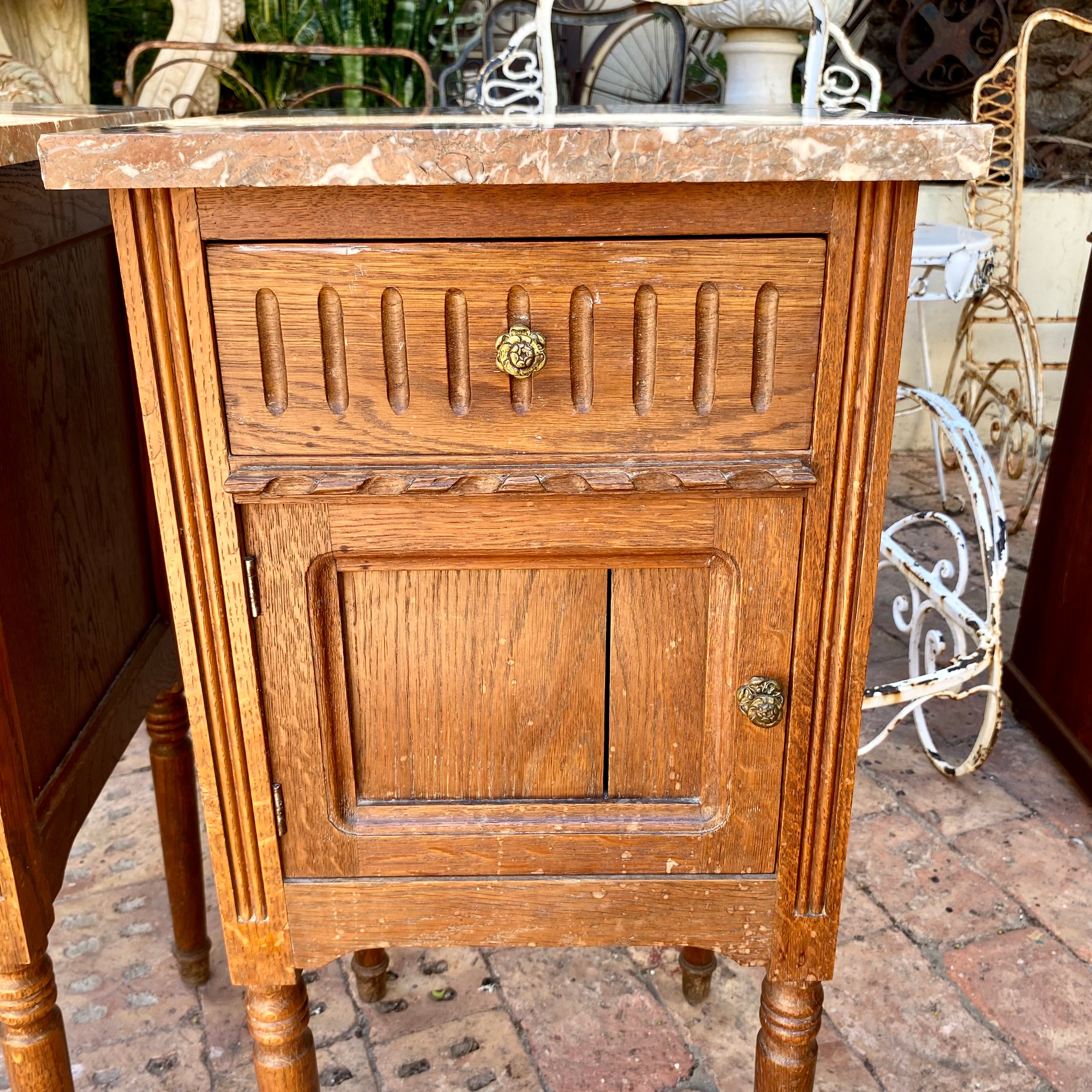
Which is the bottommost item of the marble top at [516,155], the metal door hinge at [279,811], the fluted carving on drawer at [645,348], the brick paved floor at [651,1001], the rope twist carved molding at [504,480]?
the brick paved floor at [651,1001]

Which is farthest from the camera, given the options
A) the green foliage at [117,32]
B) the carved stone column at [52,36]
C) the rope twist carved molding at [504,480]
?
the green foliage at [117,32]

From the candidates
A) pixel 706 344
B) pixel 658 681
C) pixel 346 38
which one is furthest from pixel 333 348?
pixel 346 38

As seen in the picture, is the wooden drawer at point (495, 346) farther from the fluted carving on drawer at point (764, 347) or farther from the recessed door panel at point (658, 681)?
the recessed door panel at point (658, 681)

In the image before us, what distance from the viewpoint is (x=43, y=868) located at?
103cm

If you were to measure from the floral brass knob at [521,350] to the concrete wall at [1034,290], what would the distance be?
356 centimetres

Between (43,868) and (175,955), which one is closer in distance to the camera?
(43,868)

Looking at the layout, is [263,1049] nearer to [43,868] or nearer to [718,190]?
[43,868]

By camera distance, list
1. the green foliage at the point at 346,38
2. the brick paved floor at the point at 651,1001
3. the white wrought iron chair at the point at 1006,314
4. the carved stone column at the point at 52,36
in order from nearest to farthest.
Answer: the brick paved floor at the point at 651,1001
the carved stone column at the point at 52,36
the white wrought iron chair at the point at 1006,314
the green foliage at the point at 346,38

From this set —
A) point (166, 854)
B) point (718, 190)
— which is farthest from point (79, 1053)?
point (718, 190)

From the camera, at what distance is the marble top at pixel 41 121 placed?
0.93 m

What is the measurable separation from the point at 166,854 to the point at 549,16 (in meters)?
1.24

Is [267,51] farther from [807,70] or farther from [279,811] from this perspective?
[279,811]

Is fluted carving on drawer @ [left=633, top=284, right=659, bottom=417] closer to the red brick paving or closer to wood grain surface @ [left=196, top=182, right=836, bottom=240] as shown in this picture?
wood grain surface @ [left=196, top=182, right=836, bottom=240]

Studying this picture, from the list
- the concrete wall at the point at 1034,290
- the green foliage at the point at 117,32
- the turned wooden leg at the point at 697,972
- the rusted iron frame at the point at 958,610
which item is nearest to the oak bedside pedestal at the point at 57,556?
the turned wooden leg at the point at 697,972
